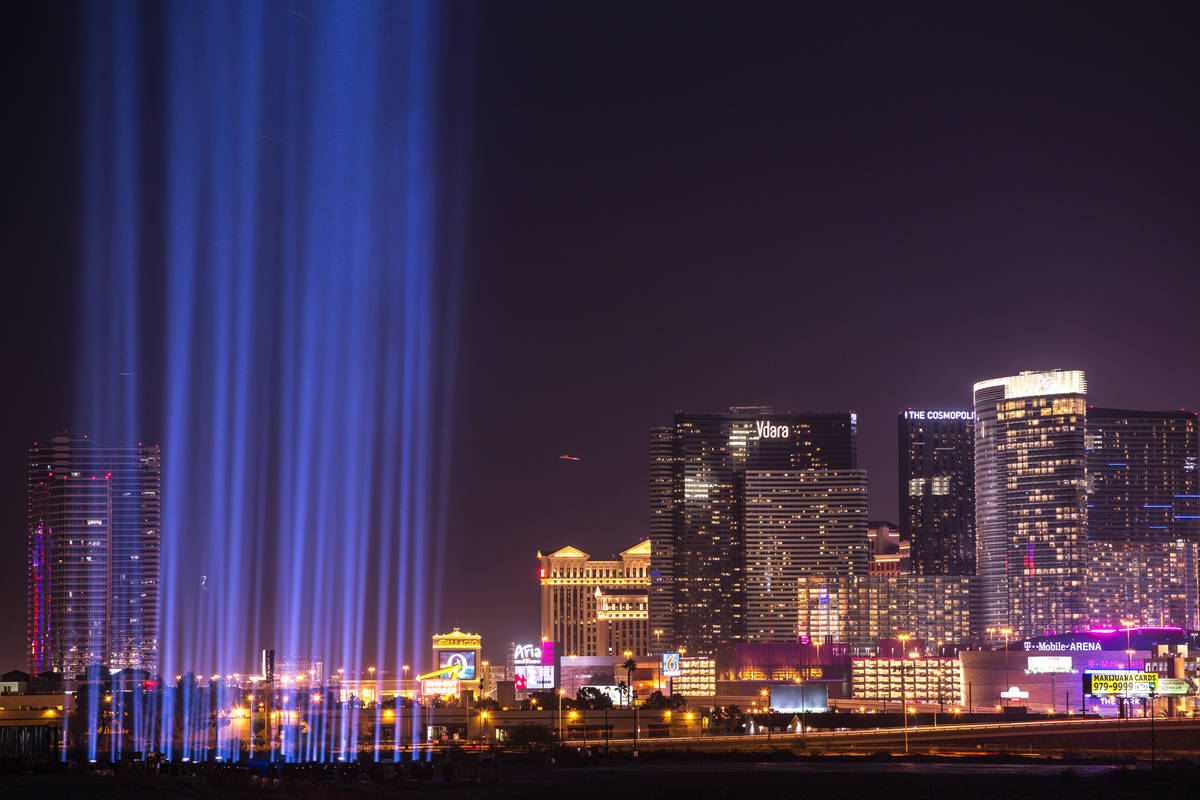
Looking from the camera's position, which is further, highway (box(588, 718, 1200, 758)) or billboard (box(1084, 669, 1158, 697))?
billboard (box(1084, 669, 1158, 697))

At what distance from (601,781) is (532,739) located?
2561 inches

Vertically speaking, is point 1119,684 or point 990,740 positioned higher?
point 1119,684

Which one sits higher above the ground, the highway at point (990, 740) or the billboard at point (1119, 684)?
the billboard at point (1119, 684)

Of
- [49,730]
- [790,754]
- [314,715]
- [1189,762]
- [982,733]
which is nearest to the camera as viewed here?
[49,730]

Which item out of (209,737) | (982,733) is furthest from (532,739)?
(982,733)

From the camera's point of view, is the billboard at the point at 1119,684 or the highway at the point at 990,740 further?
the billboard at the point at 1119,684

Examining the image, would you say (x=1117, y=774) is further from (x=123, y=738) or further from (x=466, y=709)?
(x=466, y=709)

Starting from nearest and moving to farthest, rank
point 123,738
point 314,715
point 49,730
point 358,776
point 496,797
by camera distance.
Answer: point 496,797
point 358,776
point 49,730
point 123,738
point 314,715

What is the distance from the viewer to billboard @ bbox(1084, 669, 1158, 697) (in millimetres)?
157500

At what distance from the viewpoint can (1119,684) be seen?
158 m

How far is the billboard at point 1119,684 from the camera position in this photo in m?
158

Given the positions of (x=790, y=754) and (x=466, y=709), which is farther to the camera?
(x=466, y=709)

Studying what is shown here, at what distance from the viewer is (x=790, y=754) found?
430 ft

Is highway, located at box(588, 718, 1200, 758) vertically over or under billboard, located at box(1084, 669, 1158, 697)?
under
